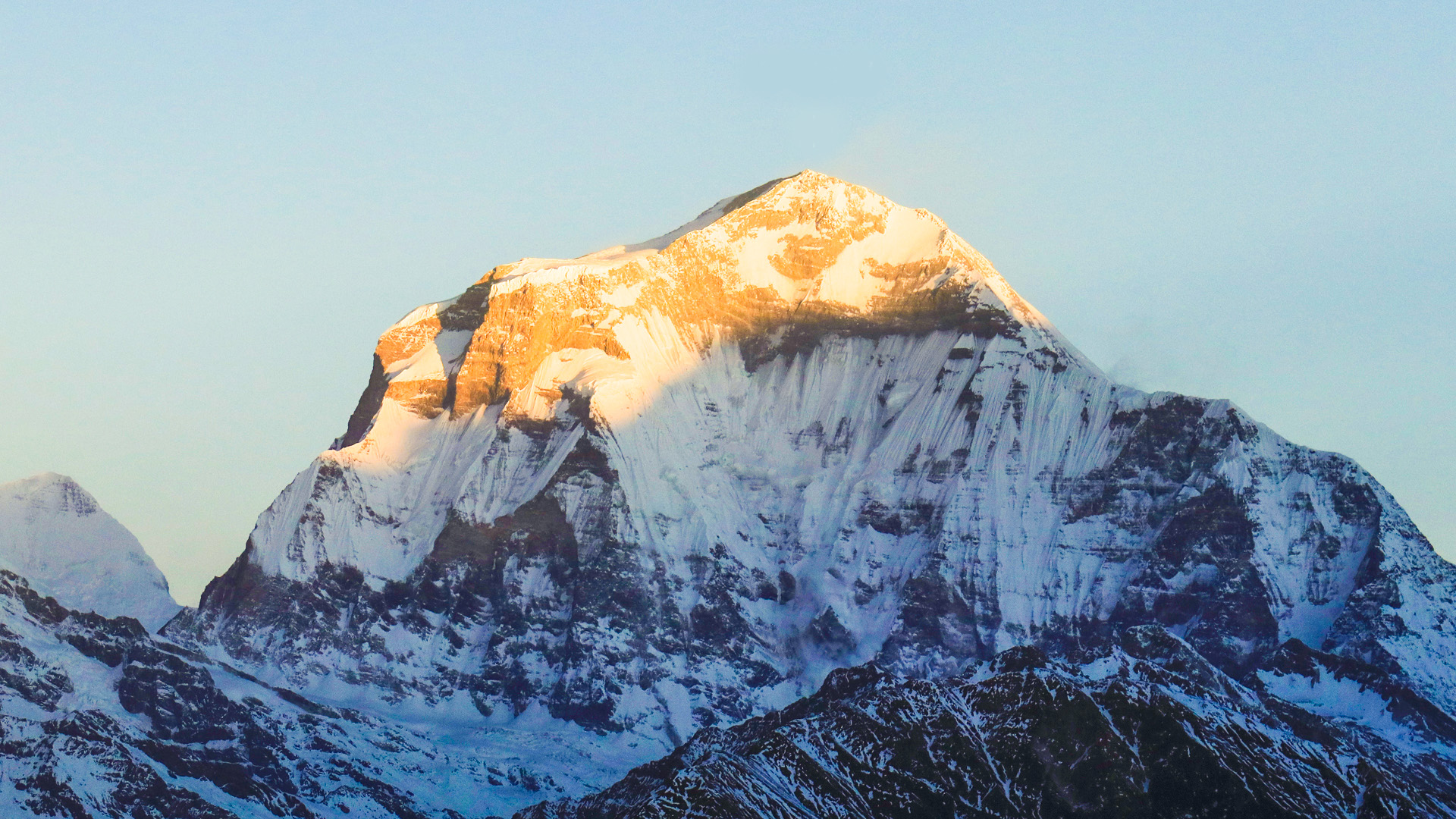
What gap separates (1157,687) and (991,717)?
11422mm

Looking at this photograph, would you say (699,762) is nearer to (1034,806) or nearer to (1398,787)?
(1034,806)

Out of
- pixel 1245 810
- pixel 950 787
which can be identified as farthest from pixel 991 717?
pixel 1245 810

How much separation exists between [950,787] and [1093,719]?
10.4m

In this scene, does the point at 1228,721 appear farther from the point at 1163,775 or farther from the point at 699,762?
the point at 699,762

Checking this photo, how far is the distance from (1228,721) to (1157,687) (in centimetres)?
522

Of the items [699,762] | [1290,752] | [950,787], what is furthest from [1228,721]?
[699,762]

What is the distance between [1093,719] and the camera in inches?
7603

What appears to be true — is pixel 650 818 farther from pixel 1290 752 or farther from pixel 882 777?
pixel 1290 752

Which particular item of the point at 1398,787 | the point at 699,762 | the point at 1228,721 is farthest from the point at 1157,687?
the point at 699,762

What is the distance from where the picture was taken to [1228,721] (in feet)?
649

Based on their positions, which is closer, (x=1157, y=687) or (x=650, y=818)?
(x=650, y=818)

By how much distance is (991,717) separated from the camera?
650 ft

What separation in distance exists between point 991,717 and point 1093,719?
8.08 meters

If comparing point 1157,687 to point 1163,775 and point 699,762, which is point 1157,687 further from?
point 699,762
